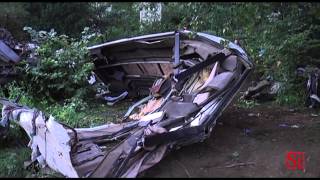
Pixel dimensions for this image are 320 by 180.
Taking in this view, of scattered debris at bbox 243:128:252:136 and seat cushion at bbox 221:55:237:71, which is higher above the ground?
seat cushion at bbox 221:55:237:71

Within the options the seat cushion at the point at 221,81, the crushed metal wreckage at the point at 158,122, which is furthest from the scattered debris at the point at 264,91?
the seat cushion at the point at 221,81

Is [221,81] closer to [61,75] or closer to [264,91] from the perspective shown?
[264,91]

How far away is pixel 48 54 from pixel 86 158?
5.10 meters

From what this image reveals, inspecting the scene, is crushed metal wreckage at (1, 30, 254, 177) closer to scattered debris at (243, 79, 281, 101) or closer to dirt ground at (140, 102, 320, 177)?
dirt ground at (140, 102, 320, 177)

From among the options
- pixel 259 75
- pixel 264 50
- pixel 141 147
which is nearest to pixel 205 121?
pixel 141 147

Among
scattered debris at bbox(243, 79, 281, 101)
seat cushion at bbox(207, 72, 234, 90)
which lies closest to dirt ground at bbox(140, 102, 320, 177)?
seat cushion at bbox(207, 72, 234, 90)

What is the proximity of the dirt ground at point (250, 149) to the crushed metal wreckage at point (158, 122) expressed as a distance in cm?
31

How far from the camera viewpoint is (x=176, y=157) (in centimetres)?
550

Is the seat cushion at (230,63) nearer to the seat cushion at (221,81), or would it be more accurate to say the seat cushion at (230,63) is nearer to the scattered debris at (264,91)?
the seat cushion at (221,81)

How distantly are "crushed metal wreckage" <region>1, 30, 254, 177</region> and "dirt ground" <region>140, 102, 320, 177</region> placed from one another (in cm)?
31

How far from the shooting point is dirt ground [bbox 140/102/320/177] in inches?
202

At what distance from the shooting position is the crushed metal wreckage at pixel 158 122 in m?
4.94

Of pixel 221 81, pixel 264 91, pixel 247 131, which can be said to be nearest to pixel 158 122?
pixel 221 81

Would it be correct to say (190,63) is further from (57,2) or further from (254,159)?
(57,2)
